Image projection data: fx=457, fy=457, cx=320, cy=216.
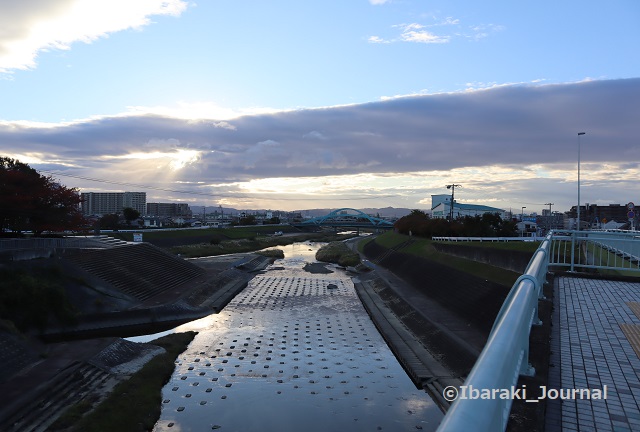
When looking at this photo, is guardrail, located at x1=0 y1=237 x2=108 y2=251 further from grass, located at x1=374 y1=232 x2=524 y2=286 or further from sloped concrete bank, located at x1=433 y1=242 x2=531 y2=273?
sloped concrete bank, located at x1=433 y1=242 x2=531 y2=273

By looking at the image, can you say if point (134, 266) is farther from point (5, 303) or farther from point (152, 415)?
point (152, 415)

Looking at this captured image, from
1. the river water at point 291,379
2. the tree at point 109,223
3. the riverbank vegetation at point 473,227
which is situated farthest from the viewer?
the tree at point 109,223

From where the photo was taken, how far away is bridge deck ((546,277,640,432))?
410 centimetres

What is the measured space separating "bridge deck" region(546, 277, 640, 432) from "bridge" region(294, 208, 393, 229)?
108 metres

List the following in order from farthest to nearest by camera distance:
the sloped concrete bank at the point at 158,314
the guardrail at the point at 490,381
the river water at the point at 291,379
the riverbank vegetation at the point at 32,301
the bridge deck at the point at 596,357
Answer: the sloped concrete bank at the point at 158,314 < the riverbank vegetation at the point at 32,301 < the river water at the point at 291,379 < the bridge deck at the point at 596,357 < the guardrail at the point at 490,381

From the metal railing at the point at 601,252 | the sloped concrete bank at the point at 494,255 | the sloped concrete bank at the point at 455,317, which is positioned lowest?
the sloped concrete bank at the point at 455,317

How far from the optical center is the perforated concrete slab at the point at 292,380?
13.9 meters

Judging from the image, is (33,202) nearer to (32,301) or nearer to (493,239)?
(32,301)

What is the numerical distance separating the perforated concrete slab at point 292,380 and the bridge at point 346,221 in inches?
3684

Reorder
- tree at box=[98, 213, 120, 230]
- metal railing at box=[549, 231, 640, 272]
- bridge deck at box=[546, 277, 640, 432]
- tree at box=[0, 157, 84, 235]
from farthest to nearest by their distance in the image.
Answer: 1. tree at box=[98, 213, 120, 230]
2. tree at box=[0, 157, 84, 235]
3. metal railing at box=[549, 231, 640, 272]
4. bridge deck at box=[546, 277, 640, 432]

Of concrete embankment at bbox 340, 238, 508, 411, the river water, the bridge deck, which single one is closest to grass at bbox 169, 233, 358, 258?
concrete embankment at bbox 340, 238, 508, 411

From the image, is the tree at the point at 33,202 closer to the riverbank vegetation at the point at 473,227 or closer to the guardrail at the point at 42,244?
the guardrail at the point at 42,244

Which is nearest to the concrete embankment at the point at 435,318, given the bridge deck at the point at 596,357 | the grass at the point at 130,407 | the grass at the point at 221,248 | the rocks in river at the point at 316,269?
the bridge deck at the point at 596,357

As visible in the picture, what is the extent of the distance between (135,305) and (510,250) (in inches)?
826
